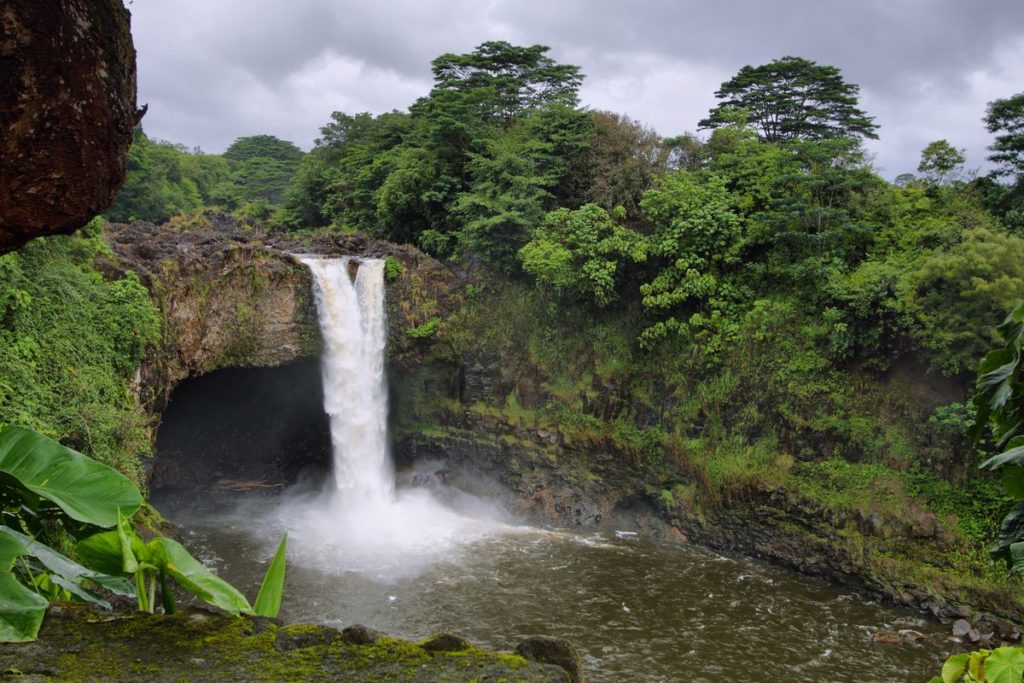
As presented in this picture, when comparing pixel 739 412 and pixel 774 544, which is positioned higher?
pixel 739 412

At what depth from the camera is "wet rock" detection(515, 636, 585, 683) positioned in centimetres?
241

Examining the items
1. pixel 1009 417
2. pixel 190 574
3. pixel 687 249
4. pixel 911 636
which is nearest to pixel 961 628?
pixel 911 636

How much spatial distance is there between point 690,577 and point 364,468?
8009mm

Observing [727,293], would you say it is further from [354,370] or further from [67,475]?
[67,475]

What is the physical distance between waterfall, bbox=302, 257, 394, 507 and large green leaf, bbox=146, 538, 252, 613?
14322 millimetres

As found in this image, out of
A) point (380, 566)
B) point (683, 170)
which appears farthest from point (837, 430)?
point (380, 566)

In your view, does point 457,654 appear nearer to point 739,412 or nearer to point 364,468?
point 739,412

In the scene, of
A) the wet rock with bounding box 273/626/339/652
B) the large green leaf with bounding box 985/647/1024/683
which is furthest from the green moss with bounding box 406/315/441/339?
the large green leaf with bounding box 985/647/1024/683

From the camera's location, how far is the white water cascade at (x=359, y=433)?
1541 centimetres

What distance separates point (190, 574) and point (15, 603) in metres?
0.48

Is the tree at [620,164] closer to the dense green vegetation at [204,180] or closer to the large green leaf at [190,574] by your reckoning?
the dense green vegetation at [204,180]

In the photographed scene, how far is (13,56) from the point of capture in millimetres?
2330

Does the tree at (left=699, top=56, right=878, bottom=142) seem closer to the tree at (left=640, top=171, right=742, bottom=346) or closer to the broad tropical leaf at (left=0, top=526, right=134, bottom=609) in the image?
the tree at (left=640, top=171, right=742, bottom=346)

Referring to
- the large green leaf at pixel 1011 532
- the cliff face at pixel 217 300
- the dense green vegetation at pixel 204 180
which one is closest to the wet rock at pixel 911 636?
the large green leaf at pixel 1011 532
